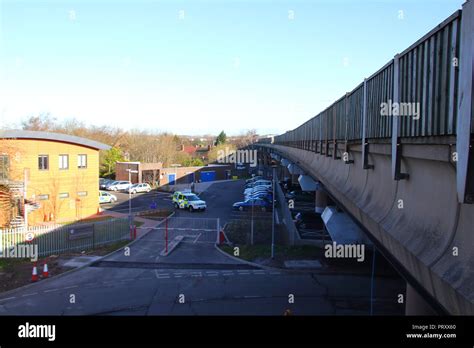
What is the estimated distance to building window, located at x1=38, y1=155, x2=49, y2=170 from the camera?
2445 centimetres

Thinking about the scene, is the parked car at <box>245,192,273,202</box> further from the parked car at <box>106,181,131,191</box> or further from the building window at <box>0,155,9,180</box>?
the building window at <box>0,155,9,180</box>

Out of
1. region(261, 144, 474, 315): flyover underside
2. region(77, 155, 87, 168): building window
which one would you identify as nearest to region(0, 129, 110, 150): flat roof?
region(77, 155, 87, 168): building window

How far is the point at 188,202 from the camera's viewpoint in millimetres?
31562

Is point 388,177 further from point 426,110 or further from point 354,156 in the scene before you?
point 354,156

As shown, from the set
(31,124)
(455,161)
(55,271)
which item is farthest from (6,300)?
(31,124)

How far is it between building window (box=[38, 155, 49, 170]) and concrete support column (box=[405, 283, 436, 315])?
79.9ft

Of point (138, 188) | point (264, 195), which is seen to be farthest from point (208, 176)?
point (264, 195)

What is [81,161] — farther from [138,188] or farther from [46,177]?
[138,188]

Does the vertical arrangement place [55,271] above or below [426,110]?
below

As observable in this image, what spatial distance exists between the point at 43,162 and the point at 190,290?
16.8 metres

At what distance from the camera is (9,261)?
15789 mm

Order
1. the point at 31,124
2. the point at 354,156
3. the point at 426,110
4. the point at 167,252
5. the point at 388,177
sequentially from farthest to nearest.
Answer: the point at 31,124 < the point at 167,252 < the point at 354,156 < the point at 388,177 < the point at 426,110

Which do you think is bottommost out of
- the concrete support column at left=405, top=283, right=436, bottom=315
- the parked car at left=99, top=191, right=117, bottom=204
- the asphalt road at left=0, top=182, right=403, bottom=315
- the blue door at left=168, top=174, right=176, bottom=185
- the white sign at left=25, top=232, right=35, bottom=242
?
the asphalt road at left=0, top=182, right=403, bottom=315
